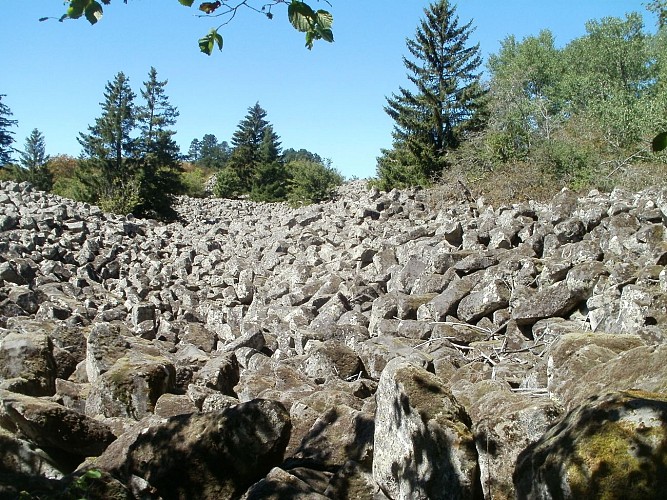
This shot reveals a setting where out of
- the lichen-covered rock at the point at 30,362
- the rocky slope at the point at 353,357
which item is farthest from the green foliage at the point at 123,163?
the lichen-covered rock at the point at 30,362

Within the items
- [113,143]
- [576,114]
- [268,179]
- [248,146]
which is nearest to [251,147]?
[248,146]

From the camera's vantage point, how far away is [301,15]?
261 centimetres

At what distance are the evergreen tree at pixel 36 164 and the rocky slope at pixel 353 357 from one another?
23.9 meters

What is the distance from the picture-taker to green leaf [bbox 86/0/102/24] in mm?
2443

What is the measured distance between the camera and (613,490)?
8.45 ft

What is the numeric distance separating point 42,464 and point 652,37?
4328 cm

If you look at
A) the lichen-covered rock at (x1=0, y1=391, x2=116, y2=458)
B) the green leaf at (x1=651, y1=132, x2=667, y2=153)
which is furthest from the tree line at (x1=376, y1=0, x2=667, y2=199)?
the lichen-covered rock at (x1=0, y1=391, x2=116, y2=458)

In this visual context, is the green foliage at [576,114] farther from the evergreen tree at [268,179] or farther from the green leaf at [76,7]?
the evergreen tree at [268,179]

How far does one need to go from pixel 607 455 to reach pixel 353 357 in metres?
5.10

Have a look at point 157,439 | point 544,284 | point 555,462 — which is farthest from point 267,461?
point 544,284

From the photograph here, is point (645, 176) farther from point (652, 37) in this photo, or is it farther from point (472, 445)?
point (652, 37)

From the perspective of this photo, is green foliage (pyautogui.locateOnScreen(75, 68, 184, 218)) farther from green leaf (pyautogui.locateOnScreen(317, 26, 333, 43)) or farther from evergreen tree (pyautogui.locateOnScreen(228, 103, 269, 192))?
green leaf (pyautogui.locateOnScreen(317, 26, 333, 43))

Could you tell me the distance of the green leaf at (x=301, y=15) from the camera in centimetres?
260

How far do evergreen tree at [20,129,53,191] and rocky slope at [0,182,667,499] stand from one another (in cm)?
2392
